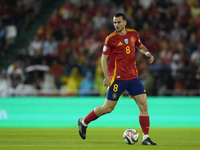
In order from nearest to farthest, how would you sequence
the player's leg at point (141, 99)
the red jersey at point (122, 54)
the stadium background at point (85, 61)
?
the player's leg at point (141, 99)
the red jersey at point (122, 54)
the stadium background at point (85, 61)

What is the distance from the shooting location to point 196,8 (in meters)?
18.5

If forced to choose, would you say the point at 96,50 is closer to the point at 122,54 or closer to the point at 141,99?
the point at 122,54

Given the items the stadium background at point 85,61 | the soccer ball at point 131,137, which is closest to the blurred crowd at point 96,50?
the stadium background at point 85,61

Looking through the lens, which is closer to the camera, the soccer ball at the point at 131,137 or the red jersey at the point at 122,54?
the soccer ball at the point at 131,137

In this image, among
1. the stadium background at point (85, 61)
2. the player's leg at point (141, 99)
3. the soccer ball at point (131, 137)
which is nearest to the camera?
the soccer ball at point (131, 137)

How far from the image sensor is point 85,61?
17766 mm

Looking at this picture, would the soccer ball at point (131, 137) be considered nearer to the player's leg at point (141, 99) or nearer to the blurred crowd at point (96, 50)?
the player's leg at point (141, 99)

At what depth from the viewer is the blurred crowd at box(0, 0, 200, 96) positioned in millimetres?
15438

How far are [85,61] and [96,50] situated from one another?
0.73 metres

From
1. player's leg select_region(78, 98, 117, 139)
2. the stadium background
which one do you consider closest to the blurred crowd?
the stadium background

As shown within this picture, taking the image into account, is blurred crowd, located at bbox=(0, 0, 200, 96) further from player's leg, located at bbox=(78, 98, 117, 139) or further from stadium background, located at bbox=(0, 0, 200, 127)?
player's leg, located at bbox=(78, 98, 117, 139)

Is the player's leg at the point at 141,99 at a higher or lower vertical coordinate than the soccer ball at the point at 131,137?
higher

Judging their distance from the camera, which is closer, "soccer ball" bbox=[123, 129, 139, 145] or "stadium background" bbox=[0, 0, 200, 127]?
"soccer ball" bbox=[123, 129, 139, 145]

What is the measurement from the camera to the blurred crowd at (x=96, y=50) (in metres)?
15.4
